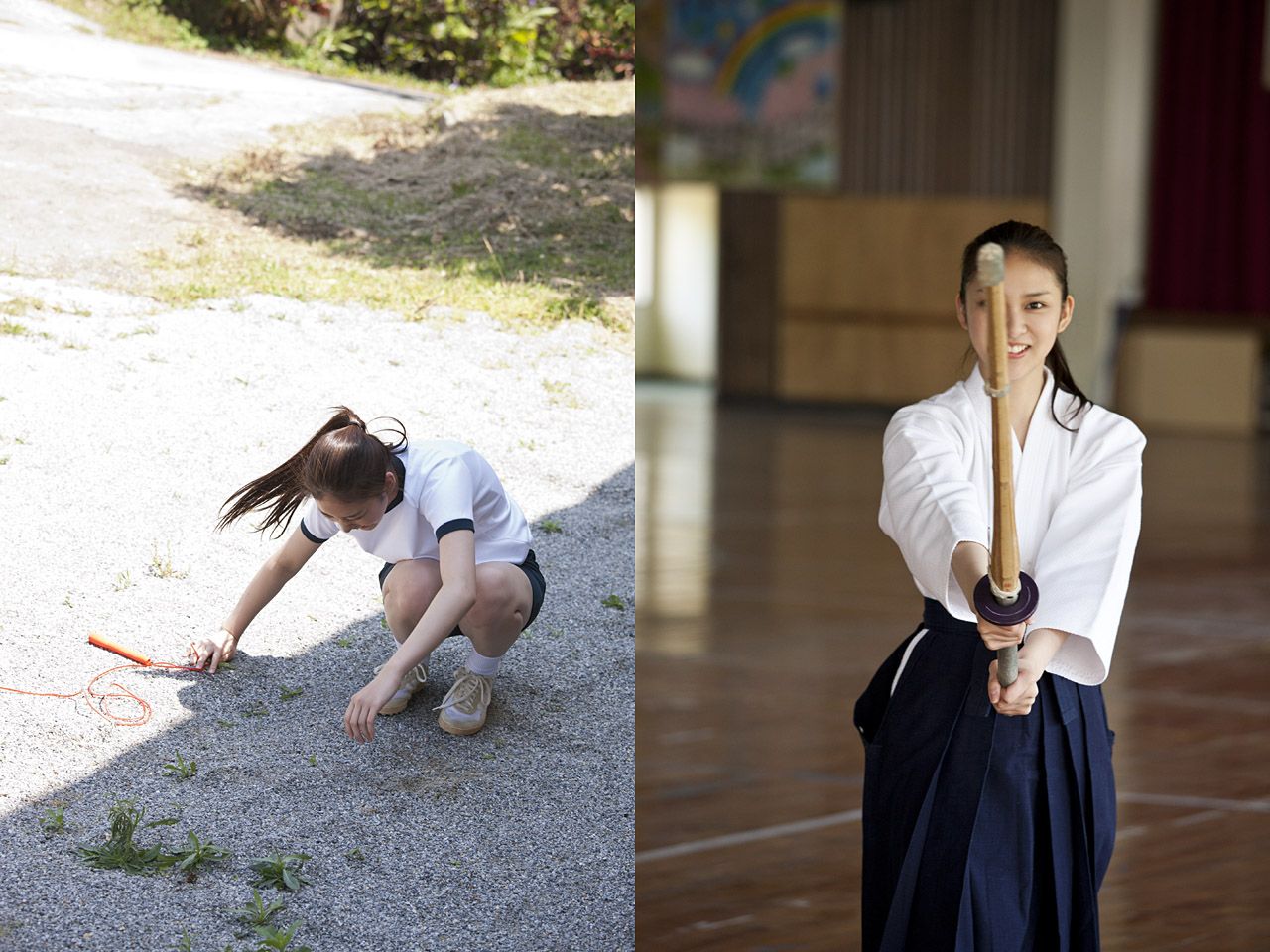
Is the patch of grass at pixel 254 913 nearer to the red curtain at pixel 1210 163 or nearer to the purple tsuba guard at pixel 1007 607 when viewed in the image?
the purple tsuba guard at pixel 1007 607

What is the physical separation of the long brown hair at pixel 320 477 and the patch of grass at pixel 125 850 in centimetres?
33

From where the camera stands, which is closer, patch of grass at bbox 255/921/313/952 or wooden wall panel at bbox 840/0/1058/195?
patch of grass at bbox 255/921/313/952

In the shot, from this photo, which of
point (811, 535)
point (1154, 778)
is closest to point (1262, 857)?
point (1154, 778)

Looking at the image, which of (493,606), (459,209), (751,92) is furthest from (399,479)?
(751,92)

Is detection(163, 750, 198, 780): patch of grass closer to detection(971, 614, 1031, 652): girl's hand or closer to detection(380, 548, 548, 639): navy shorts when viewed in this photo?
detection(380, 548, 548, 639): navy shorts

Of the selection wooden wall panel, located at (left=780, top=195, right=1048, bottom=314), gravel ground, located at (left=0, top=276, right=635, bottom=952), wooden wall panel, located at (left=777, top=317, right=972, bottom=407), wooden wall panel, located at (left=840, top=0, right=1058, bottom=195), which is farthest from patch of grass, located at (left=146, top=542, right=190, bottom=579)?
wooden wall panel, located at (left=840, top=0, right=1058, bottom=195)

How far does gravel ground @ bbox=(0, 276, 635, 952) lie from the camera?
1.92 m

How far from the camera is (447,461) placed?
2049 mm

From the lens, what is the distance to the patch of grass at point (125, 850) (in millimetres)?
1897

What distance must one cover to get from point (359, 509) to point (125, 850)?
458mm

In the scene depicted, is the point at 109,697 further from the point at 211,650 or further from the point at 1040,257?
the point at 1040,257

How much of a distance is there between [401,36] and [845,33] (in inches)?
493

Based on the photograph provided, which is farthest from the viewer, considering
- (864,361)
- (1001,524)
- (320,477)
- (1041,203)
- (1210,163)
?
(864,361)

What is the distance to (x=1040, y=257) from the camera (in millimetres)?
1923
